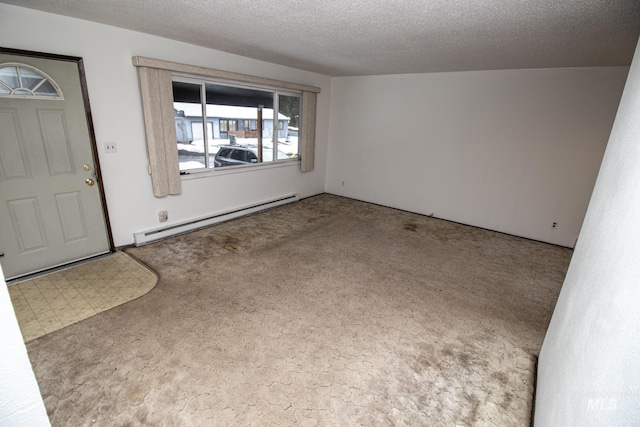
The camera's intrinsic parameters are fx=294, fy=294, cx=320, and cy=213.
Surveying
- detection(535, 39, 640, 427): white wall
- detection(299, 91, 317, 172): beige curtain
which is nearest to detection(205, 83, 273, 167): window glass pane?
detection(299, 91, 317, 172): beige curtain

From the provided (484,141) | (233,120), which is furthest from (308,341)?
(484,141)

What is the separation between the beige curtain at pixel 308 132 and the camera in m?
5.24

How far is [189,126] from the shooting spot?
12.6 feet

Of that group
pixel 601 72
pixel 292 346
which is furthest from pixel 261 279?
pixel 601 72

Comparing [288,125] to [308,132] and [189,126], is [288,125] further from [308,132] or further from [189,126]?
[189,126]

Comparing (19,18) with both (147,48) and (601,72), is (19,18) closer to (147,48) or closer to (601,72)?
(147,48)

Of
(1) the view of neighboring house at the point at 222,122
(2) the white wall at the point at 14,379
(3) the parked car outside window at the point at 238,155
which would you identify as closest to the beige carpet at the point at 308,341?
(2) the white wall at the point at 14,379

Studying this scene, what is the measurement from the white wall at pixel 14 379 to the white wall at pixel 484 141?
5.11 metres

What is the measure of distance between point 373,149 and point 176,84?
340 cm

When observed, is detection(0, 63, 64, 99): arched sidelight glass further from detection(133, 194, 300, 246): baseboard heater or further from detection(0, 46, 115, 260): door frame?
detection(133, 194, 300, 246): baseboard heater

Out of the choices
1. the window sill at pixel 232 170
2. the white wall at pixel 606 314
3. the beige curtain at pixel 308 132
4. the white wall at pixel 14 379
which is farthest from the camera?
the beige curtain at pixel 308 132

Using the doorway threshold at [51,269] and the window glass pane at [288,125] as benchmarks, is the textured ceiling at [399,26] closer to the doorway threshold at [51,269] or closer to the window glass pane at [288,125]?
the window glass pane at [288,125]

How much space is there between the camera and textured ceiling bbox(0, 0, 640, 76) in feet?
6.40

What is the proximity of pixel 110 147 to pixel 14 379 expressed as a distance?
3033 millimetres
